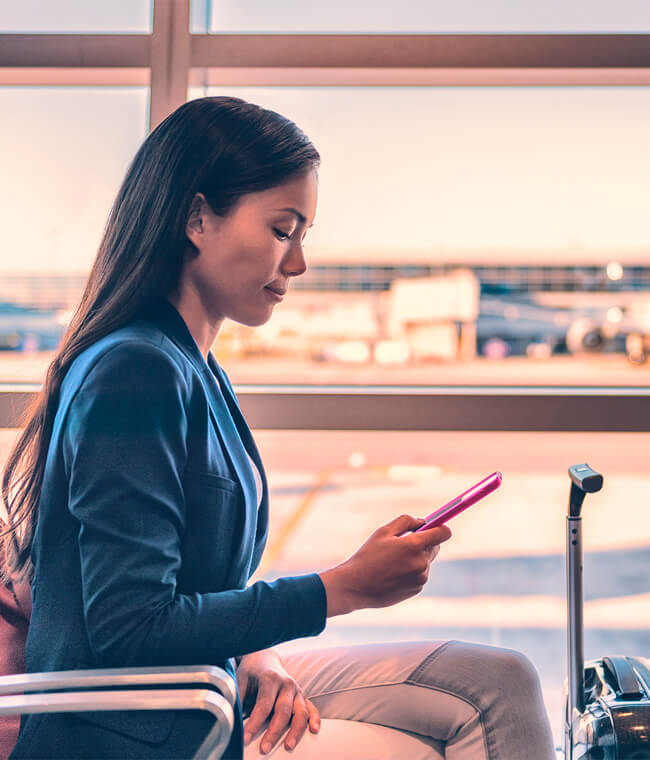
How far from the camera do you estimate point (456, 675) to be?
3.72 ft

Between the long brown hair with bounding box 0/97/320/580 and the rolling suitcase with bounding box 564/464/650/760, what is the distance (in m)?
0.71

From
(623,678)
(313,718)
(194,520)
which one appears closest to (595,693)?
(623,678)

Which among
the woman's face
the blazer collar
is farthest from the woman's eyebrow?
the blazer collar

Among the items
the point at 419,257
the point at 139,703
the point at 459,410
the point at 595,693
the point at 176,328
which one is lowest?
the point at 595,693

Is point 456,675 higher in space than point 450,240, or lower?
lower

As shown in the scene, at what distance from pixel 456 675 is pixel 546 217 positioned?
1176 millimetres

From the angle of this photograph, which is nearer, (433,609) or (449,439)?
(449,439)

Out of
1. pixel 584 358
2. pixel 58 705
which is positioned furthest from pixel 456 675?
pixel 584 358

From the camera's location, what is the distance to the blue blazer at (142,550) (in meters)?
0.81

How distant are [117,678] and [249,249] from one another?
60 centimetres

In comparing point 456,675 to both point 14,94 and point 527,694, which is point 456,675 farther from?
point 14,94

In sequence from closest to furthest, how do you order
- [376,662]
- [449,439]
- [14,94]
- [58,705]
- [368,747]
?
[58,705] < [368,747] < [376,662] < [449,439] < [14,94]

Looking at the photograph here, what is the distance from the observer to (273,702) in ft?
3.66
